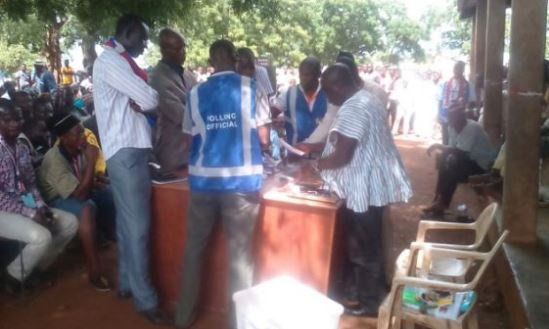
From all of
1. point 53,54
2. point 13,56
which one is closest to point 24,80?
point 53,54

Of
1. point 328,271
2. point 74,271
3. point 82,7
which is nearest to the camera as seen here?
point 328,271

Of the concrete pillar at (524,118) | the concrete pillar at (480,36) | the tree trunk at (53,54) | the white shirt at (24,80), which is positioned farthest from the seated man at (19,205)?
the tree trunk at (53,54)

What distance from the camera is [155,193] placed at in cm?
396

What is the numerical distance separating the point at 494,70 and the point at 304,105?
440cm

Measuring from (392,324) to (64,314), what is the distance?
7.91ft

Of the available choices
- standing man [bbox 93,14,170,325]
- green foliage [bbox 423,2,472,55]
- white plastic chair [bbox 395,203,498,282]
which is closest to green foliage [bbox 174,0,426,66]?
green foliage [bbox 423,2,472,55]

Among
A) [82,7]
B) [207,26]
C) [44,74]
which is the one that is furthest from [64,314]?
[207,26]

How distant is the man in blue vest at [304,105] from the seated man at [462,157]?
7.03 ft

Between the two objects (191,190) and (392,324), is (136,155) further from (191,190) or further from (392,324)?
(392,324)

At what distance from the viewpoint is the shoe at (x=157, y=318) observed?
3834 millimetres

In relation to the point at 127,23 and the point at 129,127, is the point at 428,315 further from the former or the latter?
the point at 127,23

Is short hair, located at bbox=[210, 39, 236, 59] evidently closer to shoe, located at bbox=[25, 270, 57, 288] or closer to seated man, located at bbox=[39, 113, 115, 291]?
seated man, located at bbox=[39, 113, 115, 291]

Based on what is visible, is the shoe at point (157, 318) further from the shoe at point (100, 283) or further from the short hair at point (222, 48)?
the short hair at point (222, 48)

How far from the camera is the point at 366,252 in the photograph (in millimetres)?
3801
